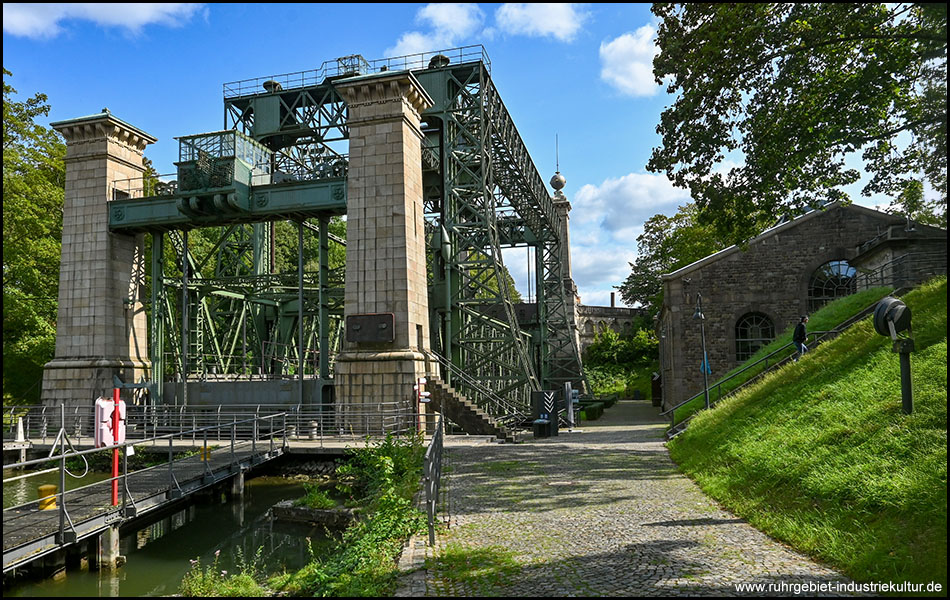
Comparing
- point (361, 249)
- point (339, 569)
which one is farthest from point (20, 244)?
point (339, 569)

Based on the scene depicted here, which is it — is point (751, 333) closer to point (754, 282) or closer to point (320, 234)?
point (754, 282)

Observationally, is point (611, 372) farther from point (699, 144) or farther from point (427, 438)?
point (699, 144)

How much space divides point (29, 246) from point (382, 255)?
1680 cm

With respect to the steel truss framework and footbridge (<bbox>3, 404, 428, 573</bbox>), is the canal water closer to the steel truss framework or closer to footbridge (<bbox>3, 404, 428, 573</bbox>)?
footbridge (<bbox>3, 404, 428, 573</bbox>)

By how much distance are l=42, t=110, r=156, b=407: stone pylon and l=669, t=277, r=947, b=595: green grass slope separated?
21.4 metres

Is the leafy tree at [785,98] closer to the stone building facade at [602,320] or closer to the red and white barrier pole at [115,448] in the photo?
the red and white barrier pole at [115,448]

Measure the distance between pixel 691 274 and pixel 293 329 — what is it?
21.7 meters

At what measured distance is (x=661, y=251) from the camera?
50031 millimetres

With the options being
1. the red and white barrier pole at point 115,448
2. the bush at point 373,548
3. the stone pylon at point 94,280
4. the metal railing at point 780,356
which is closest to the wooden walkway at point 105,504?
the red and white barrier pole at point 115,448

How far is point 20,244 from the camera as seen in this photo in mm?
27234

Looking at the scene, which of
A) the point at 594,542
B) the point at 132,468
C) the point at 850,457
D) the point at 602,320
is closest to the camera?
the point at 594,542

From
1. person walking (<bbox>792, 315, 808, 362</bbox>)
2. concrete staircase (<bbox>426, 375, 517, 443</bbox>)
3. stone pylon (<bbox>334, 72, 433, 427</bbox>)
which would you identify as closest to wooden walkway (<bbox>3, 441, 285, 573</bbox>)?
stone pylon (<bbox>334, 72, 433, 427</bbox>)

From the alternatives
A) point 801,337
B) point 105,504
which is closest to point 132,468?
point 105,504

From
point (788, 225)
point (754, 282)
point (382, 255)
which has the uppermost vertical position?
point (788, 225)
